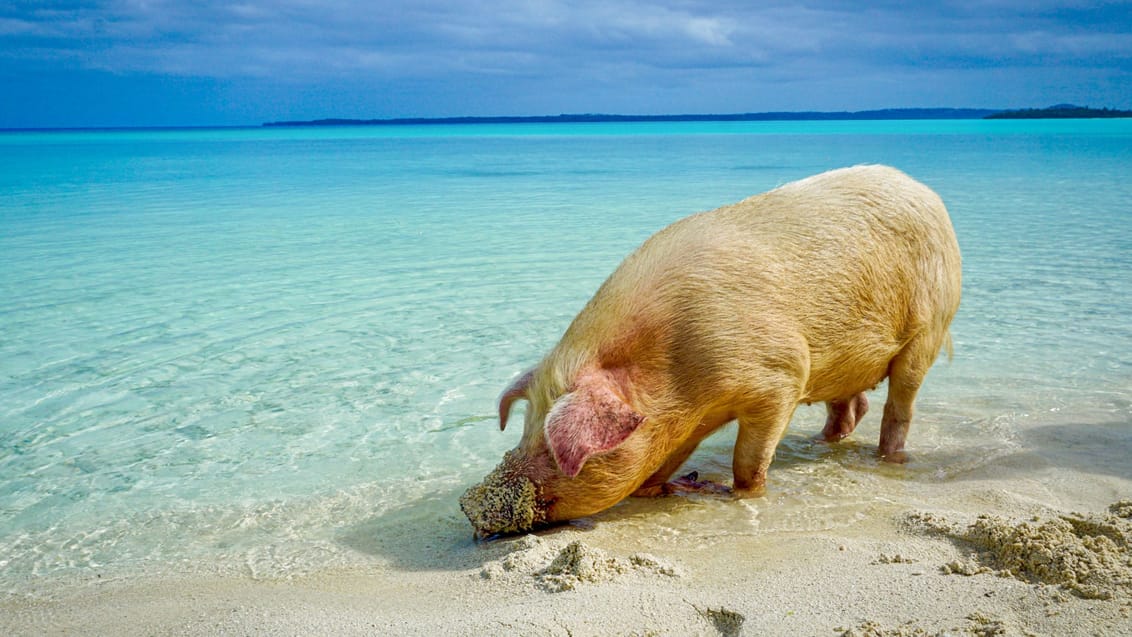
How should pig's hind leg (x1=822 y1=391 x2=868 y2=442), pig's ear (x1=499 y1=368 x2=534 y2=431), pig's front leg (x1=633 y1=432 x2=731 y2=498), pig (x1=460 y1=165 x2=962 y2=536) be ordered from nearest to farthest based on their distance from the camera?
pig (x1=460 y1=165 x2=962 y2=536)
pig's ear (x1=499 y1=368 x2=534 y2=431)
pig's front leg (x1=633 y1=432 x2=731 y2=498)
pig's hind leg (x1=822 y1=391 x2=868 y2=442)

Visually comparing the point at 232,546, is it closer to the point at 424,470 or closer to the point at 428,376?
the point at 424,470

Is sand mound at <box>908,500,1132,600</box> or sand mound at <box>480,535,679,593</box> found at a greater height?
sand mound at <box>908,500,1132,600</box>

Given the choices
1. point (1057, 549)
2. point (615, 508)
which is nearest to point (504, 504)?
point (615, 508)

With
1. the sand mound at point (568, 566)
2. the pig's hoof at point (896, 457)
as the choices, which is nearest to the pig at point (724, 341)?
the sand mound at point (568, 566)

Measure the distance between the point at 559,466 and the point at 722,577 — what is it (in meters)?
0.81

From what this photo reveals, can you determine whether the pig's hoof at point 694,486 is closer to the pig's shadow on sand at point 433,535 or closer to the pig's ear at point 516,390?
the pig's shadow on sand at point 433,535

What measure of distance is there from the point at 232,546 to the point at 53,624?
933 mm

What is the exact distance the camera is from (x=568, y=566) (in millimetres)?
3793

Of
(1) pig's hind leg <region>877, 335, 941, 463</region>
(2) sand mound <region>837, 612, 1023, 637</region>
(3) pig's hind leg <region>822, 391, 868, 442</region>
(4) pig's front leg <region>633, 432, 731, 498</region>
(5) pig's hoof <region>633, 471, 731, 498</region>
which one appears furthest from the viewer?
(3) pig's hind leg <region>822, 391, 868, 442</region>

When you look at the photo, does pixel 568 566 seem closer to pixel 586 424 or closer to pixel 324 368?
pixel 586 424

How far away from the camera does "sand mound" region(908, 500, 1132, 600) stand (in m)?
3.43

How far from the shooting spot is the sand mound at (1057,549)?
11.3 feet

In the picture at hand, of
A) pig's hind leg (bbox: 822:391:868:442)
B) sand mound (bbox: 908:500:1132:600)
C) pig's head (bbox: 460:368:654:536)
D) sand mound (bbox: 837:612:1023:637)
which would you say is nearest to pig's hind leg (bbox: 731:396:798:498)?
pig's head (bbox: 460:368:654:536)

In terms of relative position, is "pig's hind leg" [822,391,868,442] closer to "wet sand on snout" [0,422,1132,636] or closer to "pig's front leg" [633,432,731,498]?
"wet sand on snout" [0,422,1132,636]
